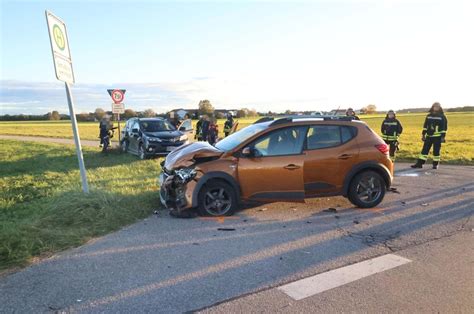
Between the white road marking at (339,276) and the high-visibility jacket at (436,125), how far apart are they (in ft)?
26.9

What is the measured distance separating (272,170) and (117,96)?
41.2 feet

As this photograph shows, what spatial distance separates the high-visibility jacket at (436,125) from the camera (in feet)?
36.6

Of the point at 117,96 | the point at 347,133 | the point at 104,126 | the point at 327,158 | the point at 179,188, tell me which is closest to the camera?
the point at 179,188

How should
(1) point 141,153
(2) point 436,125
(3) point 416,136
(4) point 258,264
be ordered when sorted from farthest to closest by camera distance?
(3) point 416,136 → (1) point 141,153 → (2) point 436,125 → (4) point 258,264

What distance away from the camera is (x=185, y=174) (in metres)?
6.05

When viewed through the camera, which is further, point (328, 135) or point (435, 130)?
point (435, 130)

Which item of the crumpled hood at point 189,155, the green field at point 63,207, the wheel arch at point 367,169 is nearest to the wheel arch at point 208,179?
the crumpled hood at point 189,155

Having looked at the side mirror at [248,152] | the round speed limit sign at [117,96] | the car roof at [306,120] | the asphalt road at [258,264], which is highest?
the round speed limit sign at [117,96]

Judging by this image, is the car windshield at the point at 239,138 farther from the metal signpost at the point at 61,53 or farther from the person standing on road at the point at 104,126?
the person standing on road at the point at 104,126

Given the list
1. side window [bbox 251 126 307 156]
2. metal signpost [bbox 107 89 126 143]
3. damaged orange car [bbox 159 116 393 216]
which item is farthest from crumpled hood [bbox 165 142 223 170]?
metal signpost [bbox 107 89 126 143]

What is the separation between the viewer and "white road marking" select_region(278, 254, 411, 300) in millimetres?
3572

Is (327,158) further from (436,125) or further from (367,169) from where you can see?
(436,125)

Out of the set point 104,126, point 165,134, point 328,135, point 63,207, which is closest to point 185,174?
point 63,207

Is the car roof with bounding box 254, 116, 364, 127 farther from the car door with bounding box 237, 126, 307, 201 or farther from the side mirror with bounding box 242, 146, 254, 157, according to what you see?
the side mirror with bounding box 242, 146, 254, 157
